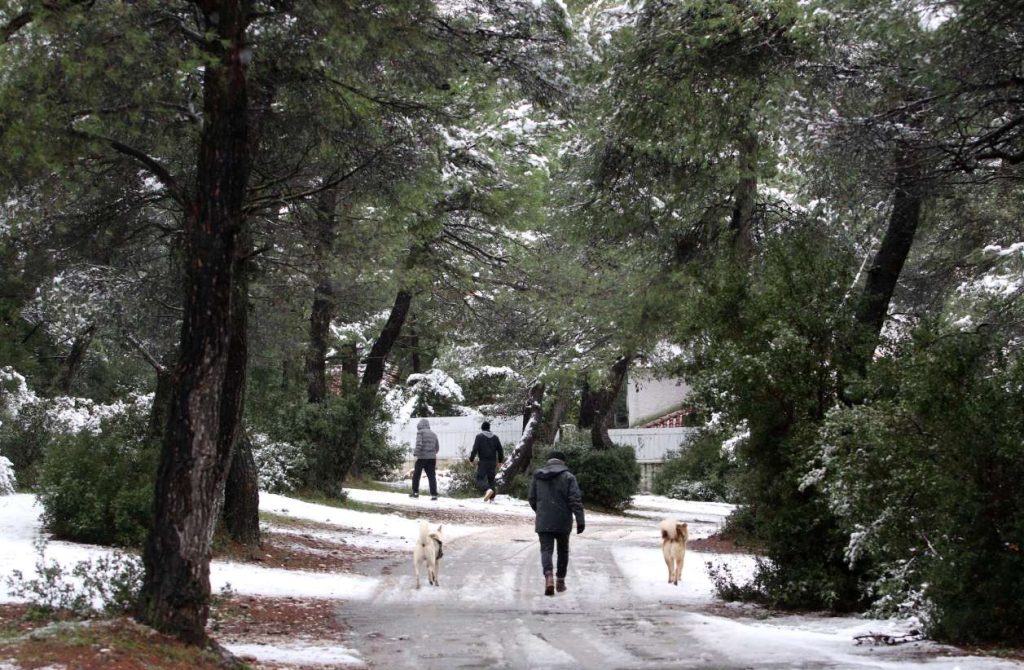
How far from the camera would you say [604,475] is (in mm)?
26938

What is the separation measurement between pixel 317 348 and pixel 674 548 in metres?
11.4

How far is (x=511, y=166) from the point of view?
17.4 m

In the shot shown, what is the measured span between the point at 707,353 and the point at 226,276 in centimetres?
555

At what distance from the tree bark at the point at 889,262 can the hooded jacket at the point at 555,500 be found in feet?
12.1

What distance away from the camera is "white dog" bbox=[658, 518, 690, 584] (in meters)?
13.1

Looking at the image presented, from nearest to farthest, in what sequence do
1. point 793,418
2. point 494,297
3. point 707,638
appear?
point 707,638, point 793,418, point 494,297

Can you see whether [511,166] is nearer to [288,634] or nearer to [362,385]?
[362,385]

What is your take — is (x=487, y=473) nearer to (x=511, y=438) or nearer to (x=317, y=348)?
(x=317, y=348)

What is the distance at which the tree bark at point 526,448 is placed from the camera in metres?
30.4

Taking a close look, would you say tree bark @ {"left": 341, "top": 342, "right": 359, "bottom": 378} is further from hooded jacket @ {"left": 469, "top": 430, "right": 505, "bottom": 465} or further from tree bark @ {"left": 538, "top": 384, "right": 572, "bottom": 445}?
tree bark @ {"left": 538, "top": 384, "right": 572, "bottom": 445}

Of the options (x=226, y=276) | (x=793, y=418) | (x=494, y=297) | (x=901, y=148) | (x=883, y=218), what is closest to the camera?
(x=226, y=276)

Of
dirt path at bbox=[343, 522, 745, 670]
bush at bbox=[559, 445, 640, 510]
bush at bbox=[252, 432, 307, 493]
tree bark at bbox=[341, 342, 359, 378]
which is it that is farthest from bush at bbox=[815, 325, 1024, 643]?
tree bark at bbox=[341, 342, 359, 378]

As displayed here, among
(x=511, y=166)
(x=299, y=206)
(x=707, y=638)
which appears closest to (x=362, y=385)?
(x=511, y=166)

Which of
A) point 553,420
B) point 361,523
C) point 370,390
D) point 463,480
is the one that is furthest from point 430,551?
point 553,420
